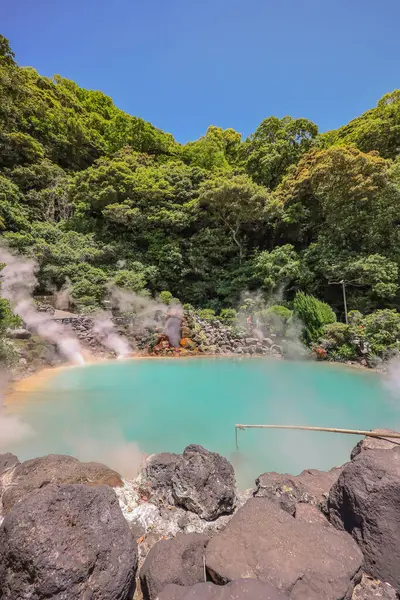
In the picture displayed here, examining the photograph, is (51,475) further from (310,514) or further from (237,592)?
(310,514)

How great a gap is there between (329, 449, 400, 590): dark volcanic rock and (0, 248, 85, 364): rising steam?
30.2 feet

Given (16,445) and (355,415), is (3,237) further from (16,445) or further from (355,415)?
(355,415)

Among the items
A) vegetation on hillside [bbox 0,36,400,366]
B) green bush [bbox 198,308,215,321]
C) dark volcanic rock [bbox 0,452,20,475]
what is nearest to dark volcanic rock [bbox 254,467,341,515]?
dark volcanic rock [bbox 0,452,20,475]

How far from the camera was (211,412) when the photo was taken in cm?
540

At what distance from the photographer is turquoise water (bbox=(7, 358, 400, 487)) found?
409 centimetres

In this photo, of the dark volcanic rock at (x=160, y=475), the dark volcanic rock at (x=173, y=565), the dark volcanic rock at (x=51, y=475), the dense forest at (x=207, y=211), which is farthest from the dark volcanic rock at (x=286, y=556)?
the dense forest at (x=207, y=211)

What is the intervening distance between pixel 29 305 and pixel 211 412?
31.0ft

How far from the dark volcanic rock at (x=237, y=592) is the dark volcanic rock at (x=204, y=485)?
1.24 meters

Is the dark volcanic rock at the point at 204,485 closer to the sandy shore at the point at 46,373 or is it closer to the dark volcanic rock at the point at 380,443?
the dark volcanic rock at the point at 380,443

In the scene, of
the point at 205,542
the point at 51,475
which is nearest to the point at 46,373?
the point at 51,475

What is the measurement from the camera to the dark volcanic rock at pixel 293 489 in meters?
2.58

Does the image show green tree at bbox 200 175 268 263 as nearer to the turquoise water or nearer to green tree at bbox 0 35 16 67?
the turquoise water

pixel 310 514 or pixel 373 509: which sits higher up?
pixel 373 509

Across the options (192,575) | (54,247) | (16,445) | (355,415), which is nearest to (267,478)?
(192,575)
